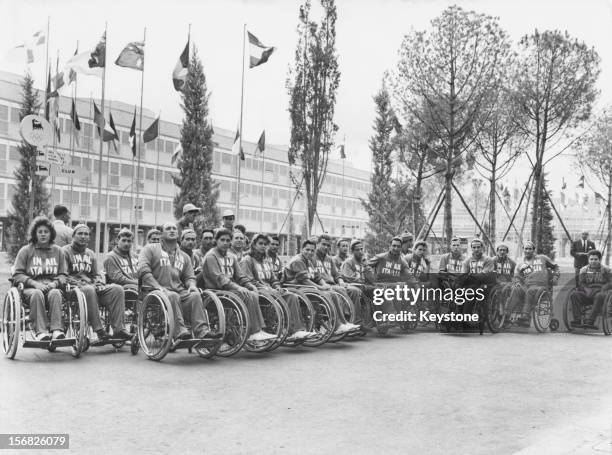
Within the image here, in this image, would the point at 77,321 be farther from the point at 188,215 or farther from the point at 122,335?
the point at 188,215

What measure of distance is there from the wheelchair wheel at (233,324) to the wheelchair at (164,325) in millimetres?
30

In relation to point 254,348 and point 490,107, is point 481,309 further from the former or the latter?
point 490,107

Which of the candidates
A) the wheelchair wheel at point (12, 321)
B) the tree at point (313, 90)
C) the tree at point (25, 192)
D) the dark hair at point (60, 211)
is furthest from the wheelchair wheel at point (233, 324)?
the tree at point (25, 192)

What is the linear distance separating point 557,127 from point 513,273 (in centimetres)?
923

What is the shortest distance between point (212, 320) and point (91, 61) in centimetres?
1167

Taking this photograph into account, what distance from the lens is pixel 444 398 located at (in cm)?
562

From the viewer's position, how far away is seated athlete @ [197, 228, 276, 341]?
765cm

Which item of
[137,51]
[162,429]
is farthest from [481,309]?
[137,51]

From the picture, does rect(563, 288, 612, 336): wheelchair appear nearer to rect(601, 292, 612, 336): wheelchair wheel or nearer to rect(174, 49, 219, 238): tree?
rect(601, 292, 612, 336): wheelchair wheel

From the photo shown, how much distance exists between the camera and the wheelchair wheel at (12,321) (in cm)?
667

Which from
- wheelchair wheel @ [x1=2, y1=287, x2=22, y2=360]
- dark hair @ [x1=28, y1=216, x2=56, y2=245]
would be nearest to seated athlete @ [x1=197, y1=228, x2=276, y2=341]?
dark hair @ [x1=28, y1=216, x2=56, y2=245]

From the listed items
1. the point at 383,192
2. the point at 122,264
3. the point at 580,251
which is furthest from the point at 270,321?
the point at 383,192

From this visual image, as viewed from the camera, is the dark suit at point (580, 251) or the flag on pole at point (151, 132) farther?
the flag on pole at point (151, 132)

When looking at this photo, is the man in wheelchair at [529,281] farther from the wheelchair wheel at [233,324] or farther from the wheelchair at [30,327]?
the wheelchair at [30,327]
